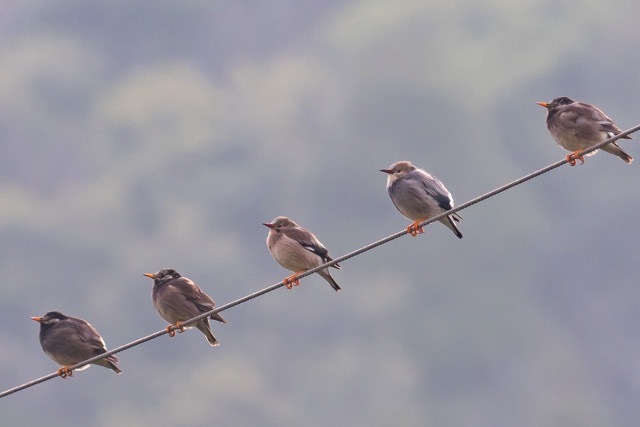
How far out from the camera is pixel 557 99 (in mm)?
16234

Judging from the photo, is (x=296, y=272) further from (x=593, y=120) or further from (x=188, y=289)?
(x=593, y=120)

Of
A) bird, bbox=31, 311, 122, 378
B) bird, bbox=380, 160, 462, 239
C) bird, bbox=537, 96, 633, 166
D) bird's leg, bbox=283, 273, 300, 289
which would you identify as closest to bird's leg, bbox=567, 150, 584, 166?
bird, bbox=537, 96, 633, 166

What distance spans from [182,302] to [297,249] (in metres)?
1.77

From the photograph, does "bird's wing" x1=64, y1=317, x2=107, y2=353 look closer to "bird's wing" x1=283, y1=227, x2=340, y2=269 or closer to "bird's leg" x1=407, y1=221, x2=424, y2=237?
"bird's wing" x1=283, y1=227, x2=340, y2=269

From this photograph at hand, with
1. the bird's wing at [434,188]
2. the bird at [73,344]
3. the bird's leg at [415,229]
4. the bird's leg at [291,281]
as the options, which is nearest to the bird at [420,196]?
the bird's wing at [434,188]

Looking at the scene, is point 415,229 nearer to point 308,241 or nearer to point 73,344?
point 308,241

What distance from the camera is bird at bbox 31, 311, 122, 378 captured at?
15984 millimetres

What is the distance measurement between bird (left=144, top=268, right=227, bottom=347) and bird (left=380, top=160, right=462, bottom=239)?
2.88 metres

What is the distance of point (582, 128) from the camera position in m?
15.3

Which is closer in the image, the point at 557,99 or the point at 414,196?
the point at 414,196

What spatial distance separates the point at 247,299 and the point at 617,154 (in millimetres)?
5917

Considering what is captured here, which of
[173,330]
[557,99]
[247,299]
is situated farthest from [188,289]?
[557,99]

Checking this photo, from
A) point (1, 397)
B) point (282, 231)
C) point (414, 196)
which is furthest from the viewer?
point (282, 231)

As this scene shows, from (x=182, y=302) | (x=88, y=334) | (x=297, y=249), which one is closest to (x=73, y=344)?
(x=88, y=334)
